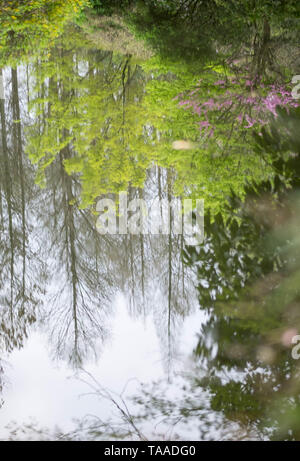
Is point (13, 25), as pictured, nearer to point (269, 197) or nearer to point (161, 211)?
point (161, 211)

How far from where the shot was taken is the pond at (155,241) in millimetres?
3021

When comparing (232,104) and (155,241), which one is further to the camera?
(232,104)

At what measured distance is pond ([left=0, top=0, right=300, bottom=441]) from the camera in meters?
3.02

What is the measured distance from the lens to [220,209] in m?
4.45

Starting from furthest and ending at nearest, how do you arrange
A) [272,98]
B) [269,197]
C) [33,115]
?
[33,115]
[272,98]
[269,197]

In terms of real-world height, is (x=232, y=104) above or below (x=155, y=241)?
above

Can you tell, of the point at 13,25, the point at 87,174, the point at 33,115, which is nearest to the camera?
the point at 87,174

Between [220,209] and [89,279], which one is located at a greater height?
[220,209]

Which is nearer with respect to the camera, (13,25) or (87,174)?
(87,174)

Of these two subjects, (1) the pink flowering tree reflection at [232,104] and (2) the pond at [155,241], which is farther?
(1) the pink flowering tree reflection at [232,104]

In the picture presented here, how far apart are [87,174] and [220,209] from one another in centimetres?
239

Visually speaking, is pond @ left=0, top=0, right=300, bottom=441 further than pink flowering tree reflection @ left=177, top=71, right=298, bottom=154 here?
No

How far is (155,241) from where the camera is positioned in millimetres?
4836
